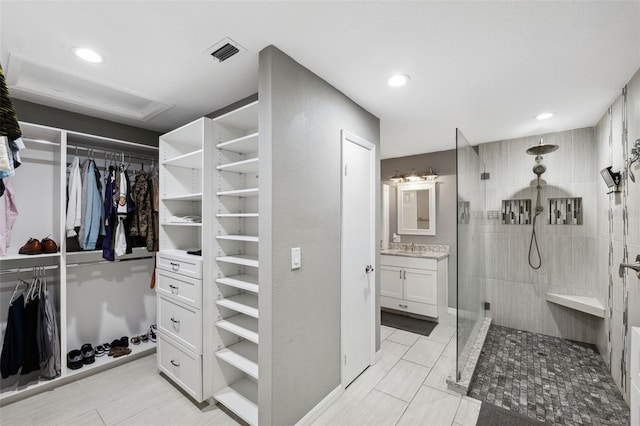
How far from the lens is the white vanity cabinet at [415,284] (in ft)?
12.0

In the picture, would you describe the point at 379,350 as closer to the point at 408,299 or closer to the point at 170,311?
the point at 408,299

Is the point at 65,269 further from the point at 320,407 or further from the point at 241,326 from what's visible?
the point at 320,407

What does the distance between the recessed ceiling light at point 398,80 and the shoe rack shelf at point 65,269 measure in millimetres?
2526

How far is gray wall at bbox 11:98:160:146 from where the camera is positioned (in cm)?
238

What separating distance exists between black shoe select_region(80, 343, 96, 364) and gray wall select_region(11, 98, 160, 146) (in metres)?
2.09

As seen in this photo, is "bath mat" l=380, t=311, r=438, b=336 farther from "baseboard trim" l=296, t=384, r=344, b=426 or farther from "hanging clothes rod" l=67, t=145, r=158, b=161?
"hanging clothes rod" l=67, t=145, r=158, b=161

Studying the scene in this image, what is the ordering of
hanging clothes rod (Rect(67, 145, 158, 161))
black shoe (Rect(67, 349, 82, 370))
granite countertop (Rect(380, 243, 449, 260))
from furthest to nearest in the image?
1. granite countertop (Rect(380, 243, 449, 260))
2. hanging clothes rod (Rect(67, 145, 158, 161))
3. black shoe (Rect(67, 349, 82, 370))

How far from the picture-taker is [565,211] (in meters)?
3.22

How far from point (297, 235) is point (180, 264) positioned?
3.82ft

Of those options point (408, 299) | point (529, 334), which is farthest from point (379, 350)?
point (529, 334)

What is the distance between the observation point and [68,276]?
2.68 metres

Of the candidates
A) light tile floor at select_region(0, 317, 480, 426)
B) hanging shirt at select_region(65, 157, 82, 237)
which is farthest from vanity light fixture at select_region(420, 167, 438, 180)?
hanging shirt at select_region(65, 157, 82, 237)

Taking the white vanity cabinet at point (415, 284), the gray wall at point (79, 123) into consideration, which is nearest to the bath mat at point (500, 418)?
→ the white vanity cabinet at point (415, 284)

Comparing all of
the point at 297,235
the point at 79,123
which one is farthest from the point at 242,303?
the point at 79,123
